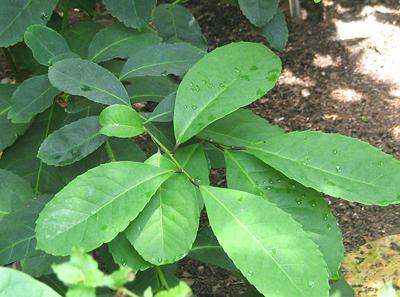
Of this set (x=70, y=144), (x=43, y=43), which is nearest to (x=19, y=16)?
(x=43, y=43)

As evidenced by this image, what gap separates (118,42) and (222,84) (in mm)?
461

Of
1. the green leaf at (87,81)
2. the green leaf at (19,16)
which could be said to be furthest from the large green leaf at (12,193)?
the green leaf at (19,16)

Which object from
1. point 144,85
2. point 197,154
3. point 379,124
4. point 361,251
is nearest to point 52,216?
point 197,154

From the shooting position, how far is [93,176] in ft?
3.97

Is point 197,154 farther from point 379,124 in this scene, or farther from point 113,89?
point 379,124

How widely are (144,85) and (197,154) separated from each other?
1.36 ft

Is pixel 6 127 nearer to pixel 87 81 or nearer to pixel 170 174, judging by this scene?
pixel 87 81

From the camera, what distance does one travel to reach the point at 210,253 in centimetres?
152

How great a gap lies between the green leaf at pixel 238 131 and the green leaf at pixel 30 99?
409 mm

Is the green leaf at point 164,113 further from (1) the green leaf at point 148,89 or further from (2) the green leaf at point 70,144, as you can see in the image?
(1) the green leaf at point 148,89

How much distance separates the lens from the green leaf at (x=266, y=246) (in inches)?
44.1

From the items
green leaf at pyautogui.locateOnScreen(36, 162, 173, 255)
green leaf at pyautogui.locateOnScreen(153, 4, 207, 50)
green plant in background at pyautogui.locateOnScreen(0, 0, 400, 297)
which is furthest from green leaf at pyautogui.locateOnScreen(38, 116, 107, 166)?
green leaf at pyautogui.locateOnScreen(153, 4, 207, 50)

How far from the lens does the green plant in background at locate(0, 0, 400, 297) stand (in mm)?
1164

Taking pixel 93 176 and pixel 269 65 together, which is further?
pixel 269 65
